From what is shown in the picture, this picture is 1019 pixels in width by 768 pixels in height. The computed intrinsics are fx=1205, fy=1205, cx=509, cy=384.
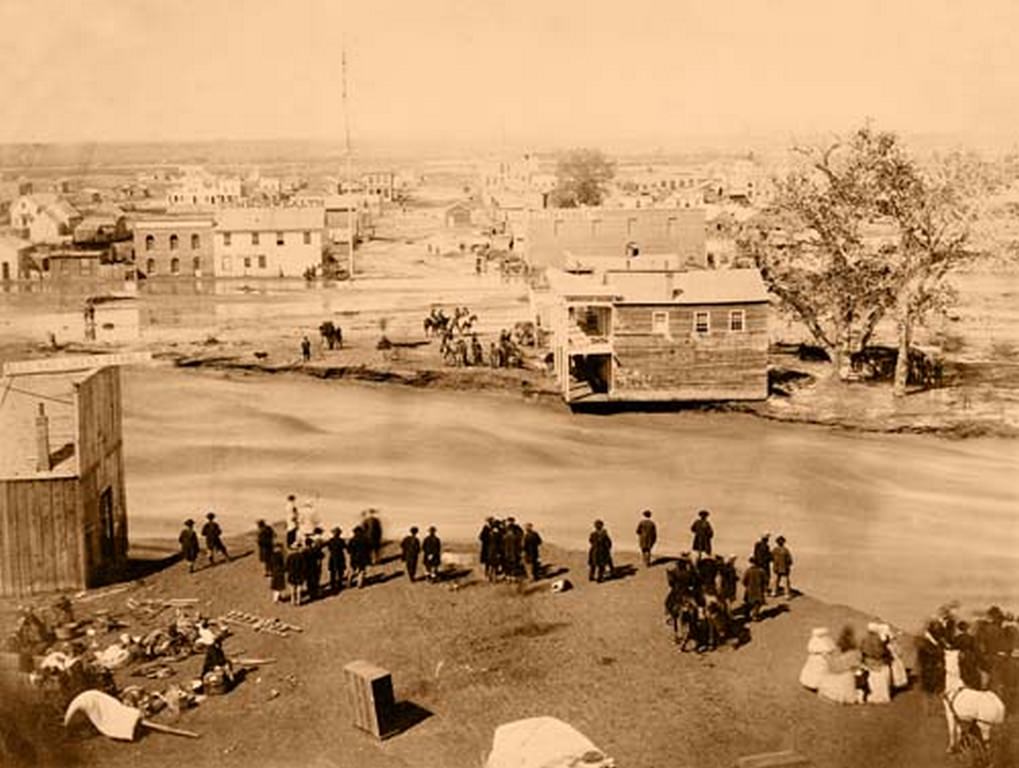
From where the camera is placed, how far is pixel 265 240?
15719 mm

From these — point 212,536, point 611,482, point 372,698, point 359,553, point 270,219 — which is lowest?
point 372,698

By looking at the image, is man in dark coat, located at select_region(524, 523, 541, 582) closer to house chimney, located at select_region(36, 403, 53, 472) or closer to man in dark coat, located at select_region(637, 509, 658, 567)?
man in dark coat, located at select_region(637, 509, 658, 567)

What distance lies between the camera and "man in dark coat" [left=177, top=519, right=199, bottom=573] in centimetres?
905

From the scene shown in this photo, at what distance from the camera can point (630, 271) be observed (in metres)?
12.5

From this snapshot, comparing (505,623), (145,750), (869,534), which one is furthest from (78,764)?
(869,534)

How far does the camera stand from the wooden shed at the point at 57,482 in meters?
8.38

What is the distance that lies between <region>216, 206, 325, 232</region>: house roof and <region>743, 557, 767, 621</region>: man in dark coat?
8.83 m

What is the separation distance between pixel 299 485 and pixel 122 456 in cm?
148

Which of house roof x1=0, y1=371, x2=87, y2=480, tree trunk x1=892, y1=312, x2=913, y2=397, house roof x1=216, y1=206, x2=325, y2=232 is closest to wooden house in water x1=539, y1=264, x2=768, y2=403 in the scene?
tree trunk x1=892, y1=312, x2=913, y2=397

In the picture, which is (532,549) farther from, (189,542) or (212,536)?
(189,542)

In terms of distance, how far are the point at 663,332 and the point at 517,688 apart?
559cm

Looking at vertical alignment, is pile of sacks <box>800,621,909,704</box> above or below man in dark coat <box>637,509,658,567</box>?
below

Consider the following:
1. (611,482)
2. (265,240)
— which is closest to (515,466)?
(611,482)

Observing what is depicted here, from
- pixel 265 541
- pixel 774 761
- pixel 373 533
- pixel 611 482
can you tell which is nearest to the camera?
pixel 774 761
